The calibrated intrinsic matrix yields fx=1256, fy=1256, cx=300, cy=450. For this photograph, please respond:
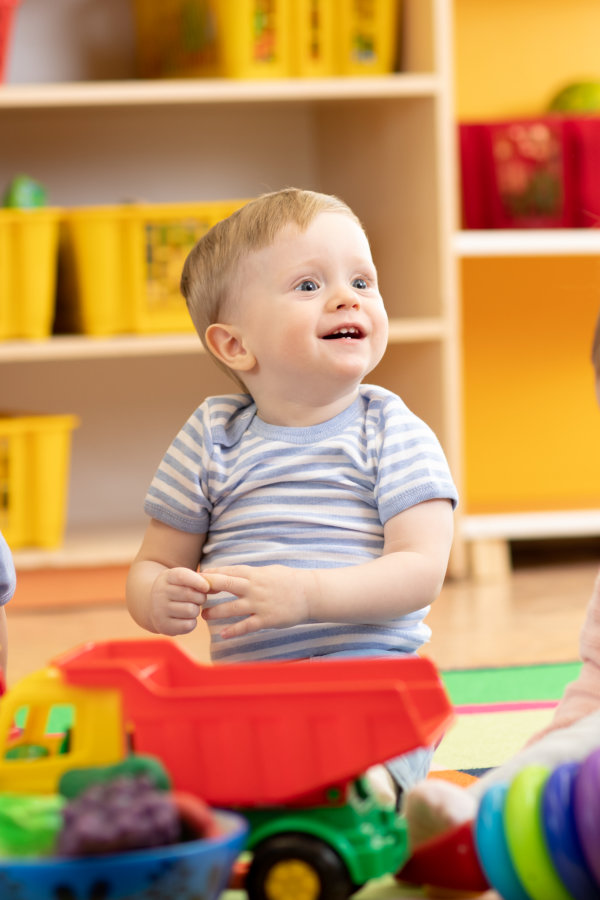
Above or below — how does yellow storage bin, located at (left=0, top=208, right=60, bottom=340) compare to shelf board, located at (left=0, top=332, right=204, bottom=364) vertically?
above

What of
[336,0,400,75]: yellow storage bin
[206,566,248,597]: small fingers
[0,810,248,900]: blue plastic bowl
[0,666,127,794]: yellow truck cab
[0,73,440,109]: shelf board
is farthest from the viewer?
[336,0,400,75]: yellow storage bin

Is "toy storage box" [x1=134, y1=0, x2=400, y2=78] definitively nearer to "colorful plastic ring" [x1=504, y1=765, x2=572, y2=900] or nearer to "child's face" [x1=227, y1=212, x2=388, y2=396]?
"child's face" [x1=227, y1=212, x2=388, y2=396]

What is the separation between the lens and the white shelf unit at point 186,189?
189 centimetres

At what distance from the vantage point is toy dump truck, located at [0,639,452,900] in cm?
64

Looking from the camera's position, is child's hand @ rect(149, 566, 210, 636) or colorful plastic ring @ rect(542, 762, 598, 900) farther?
child's hand @ rect(149, 566, 210, 636)

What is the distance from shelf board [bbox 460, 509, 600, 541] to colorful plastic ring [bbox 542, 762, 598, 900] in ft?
4.12

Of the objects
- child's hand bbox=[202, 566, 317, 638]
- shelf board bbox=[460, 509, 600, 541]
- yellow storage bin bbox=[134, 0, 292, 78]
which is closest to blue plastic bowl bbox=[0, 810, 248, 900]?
child's hand bbox=[202, 566, 317, 638]

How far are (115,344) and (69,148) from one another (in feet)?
1.69

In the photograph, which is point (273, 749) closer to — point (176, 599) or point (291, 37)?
point (176, 599)

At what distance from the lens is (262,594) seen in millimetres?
801

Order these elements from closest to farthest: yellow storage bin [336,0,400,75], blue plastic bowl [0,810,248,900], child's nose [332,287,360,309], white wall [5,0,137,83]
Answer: blue plastic bowl [0,810,248,900] → child's nose [332,287,360,309] → yellow storage bin [336,0,400,75] → white wall [5,0,137,83]

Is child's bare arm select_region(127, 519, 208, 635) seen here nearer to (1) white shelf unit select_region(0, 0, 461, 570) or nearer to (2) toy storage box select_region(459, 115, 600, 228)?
(1) white shelf unit select_region(0, 0, 461, 570)

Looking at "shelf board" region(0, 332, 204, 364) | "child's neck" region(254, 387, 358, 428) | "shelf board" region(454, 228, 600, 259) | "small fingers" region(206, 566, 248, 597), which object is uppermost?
"shelf board" region(454, 228, 600, 259)

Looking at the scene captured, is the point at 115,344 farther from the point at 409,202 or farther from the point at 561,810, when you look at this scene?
the point at 561,810
